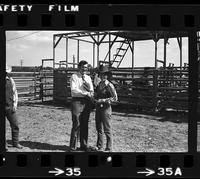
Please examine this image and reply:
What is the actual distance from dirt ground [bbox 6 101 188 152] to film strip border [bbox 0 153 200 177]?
287 centimetres

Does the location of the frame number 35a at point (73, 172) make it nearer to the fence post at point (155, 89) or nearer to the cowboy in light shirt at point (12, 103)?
the cowboy in light shirt at point (12, 103)

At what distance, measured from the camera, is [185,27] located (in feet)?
12.9

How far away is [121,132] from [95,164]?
5195 mm

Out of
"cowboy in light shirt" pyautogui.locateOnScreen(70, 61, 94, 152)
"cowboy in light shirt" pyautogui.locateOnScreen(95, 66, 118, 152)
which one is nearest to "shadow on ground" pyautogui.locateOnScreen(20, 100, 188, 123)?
"cowboy in light shirt" pyautogui.locateOnScreen(95, 66, 118, 152)

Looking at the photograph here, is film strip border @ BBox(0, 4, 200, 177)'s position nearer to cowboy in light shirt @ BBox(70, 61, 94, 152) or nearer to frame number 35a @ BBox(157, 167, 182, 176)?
frame number 35a @ BBox(157, 167, 182, 176)

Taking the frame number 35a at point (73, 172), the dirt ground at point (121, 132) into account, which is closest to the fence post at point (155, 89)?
the dirt ground at point (121, 132)

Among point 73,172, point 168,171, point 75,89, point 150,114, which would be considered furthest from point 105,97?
point 150,114

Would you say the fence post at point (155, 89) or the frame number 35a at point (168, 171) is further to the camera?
the fence post at point (155, 89)

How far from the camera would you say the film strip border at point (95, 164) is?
4.05 m

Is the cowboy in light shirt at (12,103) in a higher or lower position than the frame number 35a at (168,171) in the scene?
higher

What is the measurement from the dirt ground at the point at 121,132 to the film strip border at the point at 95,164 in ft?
9.43

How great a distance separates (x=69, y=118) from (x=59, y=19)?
27.0 ft

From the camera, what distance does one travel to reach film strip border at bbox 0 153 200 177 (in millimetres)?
4051

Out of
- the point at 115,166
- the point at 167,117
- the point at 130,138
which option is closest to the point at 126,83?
the point at 167,117
